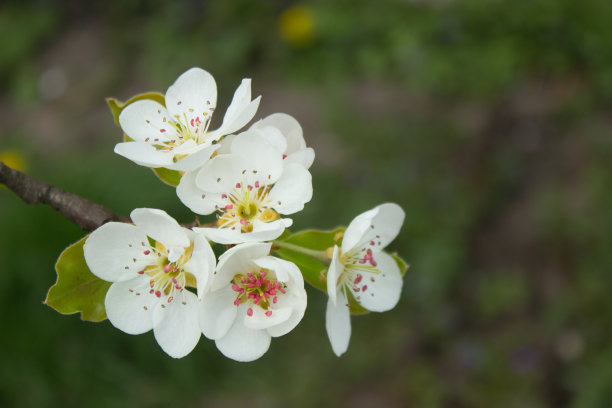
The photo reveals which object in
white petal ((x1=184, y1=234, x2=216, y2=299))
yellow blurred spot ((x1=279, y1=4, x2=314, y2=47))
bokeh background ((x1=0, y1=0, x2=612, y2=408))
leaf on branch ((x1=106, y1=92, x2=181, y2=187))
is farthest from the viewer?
yellow blurred spot ((x1=279, y1=4, x2=314, y2=47))

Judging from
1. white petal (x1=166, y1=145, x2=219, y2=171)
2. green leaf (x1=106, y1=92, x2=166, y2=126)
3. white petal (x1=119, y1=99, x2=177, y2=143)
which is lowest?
white petal (x1=166, y1=145, x2=219, y2=171)

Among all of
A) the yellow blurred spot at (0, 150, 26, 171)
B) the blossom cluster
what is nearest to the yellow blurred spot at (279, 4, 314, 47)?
the yellow blurred spot at (0, 150, 26, 171)

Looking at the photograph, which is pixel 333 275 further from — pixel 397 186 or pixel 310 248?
pixel 397 186

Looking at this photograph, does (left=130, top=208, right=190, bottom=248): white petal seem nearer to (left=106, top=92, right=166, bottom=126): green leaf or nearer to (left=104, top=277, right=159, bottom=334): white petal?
(left=104, top=277, right=159, bottom=334): white petal

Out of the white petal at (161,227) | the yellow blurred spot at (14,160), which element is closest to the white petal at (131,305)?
the white petal at (161,227)

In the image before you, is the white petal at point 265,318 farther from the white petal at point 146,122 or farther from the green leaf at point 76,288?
the white petal at point 146,122

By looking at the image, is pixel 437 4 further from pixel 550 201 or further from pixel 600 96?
pixel 550 201

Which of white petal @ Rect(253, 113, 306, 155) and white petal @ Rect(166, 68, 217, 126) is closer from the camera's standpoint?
white petal @ Rect(253, 113, 306, 155)

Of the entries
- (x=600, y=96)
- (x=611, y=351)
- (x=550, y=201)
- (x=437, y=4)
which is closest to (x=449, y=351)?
(x=611, y=351)
